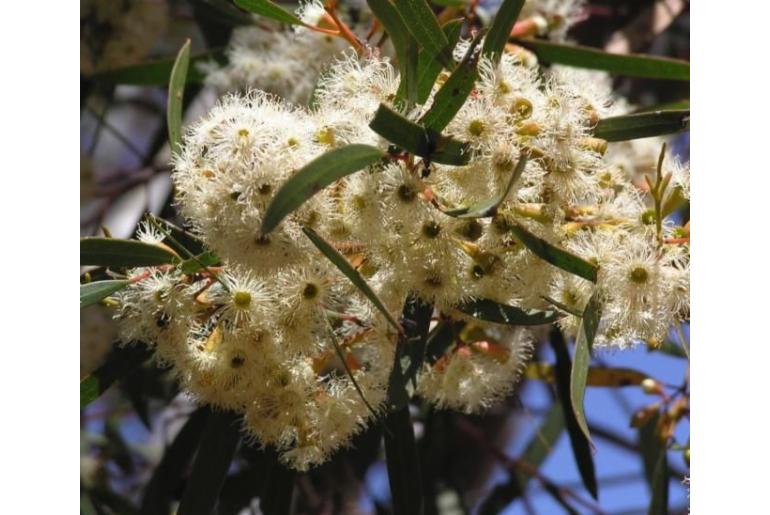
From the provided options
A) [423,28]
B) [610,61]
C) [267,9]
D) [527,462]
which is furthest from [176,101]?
[527,462]

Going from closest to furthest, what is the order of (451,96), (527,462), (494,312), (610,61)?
1. (451,96)
2. (494,312)
3. (610,61)
4. (527,462)

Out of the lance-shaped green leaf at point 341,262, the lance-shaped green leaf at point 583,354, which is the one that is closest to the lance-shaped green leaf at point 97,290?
the lance-shaped green leaf at point 341,262

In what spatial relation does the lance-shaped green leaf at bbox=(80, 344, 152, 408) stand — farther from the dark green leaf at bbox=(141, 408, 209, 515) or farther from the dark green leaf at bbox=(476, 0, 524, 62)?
the dark green leaf at bbox=(476, 0, 524, 62)

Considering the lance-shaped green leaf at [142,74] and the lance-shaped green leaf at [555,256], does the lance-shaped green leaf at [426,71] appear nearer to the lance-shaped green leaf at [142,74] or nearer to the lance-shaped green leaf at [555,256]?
the lance-shaped green leaf at [555,256]

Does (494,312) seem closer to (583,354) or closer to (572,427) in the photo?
(583,354)

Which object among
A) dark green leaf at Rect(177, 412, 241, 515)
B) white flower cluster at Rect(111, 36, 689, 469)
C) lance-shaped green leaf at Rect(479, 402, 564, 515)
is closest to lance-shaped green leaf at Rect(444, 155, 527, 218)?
white flower cluster at Rect(111, 36, 689, 469)
